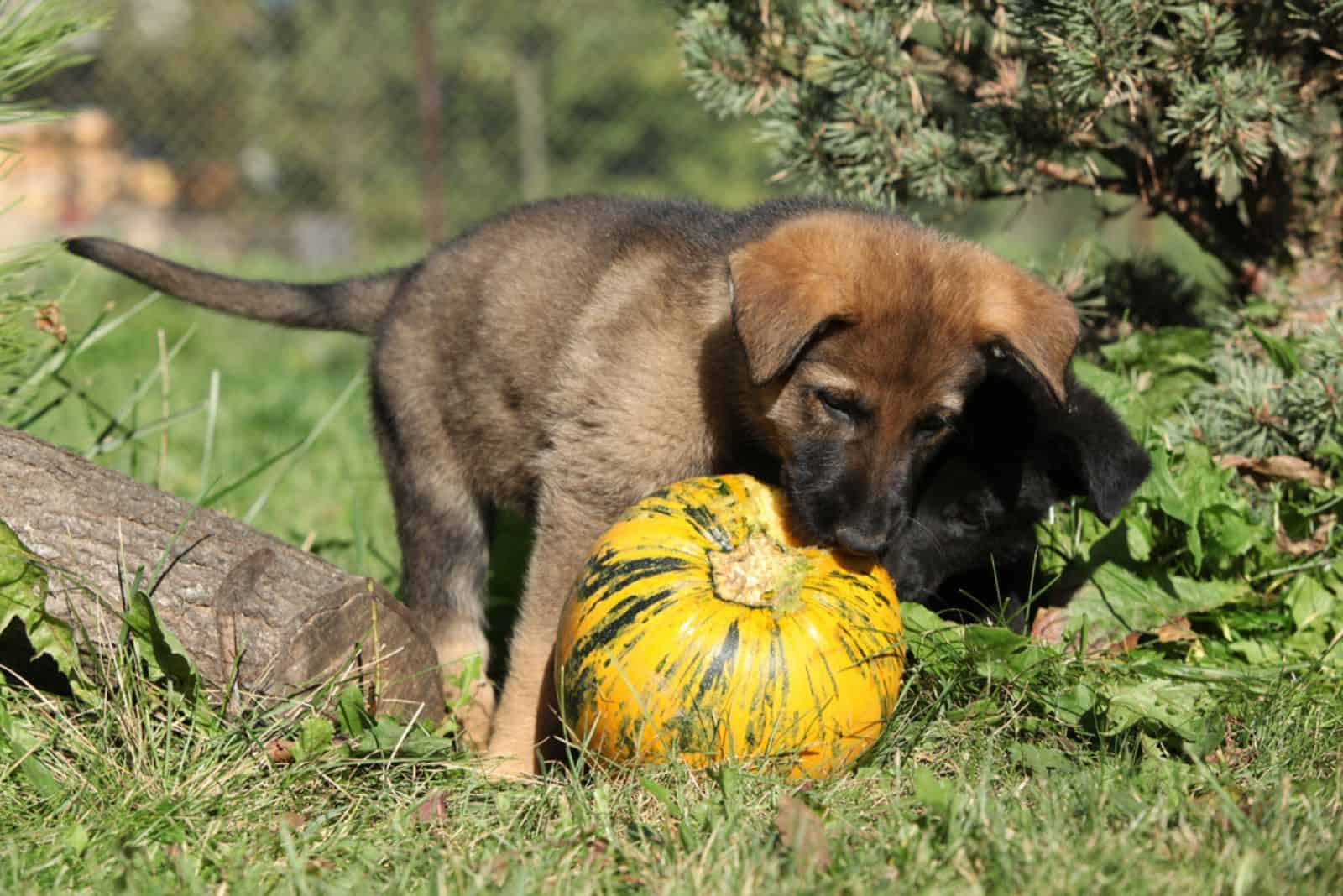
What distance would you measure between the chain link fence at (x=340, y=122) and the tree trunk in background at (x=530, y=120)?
17 mm

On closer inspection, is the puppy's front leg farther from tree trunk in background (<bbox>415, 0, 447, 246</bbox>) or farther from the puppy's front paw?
tree trunk in background (<bbox>415, 0, 447, 246</bbox>)

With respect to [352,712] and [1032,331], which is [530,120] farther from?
[352,712]

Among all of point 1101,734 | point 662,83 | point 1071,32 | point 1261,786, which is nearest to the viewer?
point 1261,786

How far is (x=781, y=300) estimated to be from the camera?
9.45 feet

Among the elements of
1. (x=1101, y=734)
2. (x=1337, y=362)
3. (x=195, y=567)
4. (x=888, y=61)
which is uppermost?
(x=888, y=61)

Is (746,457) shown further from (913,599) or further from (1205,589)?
(1205,589)

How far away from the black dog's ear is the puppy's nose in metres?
0.74

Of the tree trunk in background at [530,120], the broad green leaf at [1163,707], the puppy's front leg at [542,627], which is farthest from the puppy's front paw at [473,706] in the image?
the tree trunk in background at [530,120]

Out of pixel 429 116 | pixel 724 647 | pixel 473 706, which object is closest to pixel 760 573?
pixel 724 647

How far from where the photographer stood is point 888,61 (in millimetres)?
4012

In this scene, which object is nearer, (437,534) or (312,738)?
(312,738)

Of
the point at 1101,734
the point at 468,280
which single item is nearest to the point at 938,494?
the point at 1101,734

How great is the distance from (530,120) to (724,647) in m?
9.66

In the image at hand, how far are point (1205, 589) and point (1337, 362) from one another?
83 cm
